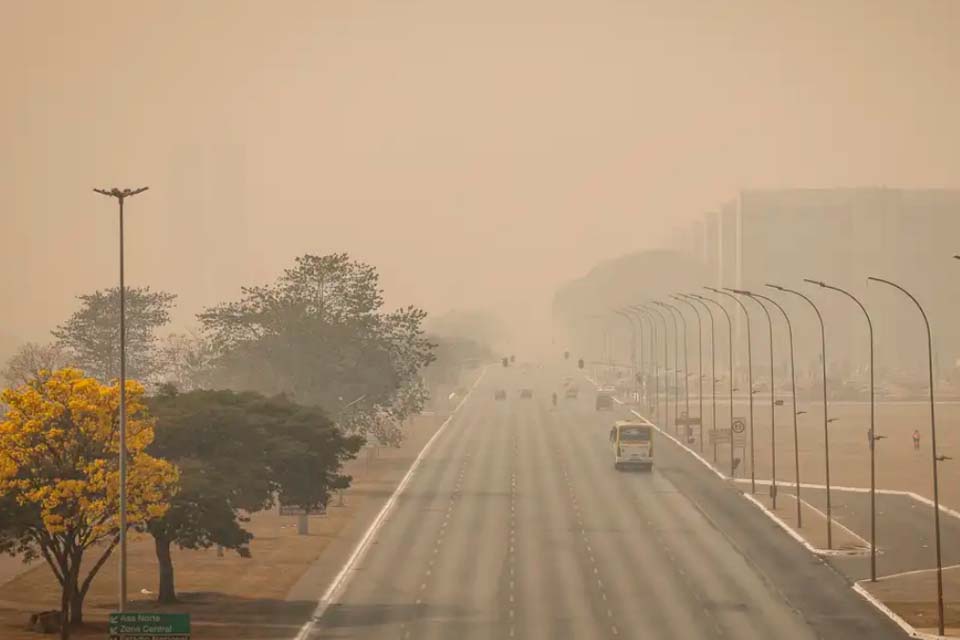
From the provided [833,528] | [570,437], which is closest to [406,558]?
[833,528]

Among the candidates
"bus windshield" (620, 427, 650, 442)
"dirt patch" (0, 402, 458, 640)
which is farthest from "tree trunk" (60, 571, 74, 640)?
"bus windshield" (620, 427, 650, 442)

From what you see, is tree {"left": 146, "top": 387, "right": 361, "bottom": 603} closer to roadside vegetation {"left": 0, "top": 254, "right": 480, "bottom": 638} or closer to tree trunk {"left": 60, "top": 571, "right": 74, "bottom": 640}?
roadside vegetation {"left": 0, "top": 254, "right": 480, "bottom": 638}

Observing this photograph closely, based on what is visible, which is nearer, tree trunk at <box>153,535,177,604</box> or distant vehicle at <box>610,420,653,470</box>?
tree trunk at <box>153,535,177,604</box>

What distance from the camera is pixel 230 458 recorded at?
3137 inches

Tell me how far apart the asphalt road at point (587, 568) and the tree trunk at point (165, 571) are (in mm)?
6911

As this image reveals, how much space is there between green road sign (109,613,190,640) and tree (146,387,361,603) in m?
15.2

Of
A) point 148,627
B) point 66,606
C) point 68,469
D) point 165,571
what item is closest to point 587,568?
point 165,571

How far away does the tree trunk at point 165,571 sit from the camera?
74.9 meters

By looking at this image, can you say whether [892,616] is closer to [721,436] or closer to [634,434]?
[634,434]

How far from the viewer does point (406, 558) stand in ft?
294

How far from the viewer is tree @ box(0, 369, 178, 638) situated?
2611 inches

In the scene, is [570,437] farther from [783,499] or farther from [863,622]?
[863,622]

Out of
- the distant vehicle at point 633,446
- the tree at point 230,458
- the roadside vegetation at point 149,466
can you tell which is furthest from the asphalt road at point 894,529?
Result: the roadside vegetation at point 149,466

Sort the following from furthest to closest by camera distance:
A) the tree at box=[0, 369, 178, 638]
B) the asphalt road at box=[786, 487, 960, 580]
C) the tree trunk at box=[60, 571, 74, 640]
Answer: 1. the asphalt road at box=[786, 487, 960, 580]
2. the tree at box=[0, 369, 178, 638]
3. the tree trunk at box=[60, 571, 74, 640]
